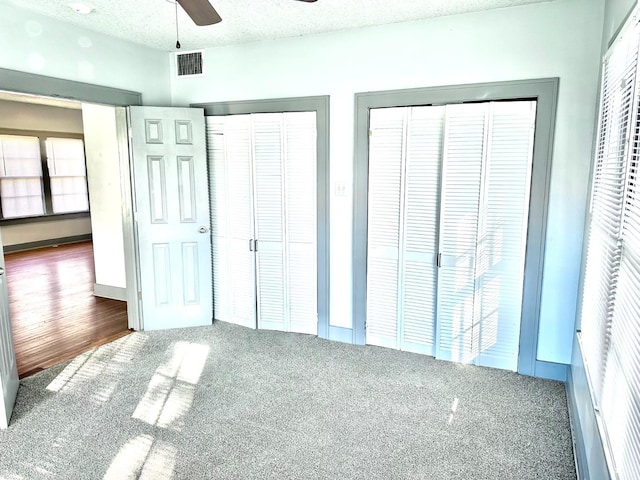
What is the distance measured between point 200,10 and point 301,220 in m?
2.04

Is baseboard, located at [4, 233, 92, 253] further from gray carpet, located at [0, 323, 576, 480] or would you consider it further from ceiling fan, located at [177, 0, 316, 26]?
ceiling fan, located at [177, 0, 316, 26]

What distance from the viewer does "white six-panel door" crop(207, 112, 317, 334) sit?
3.78 metres

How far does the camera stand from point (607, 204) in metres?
2.08

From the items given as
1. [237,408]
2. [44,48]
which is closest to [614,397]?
[237,408]

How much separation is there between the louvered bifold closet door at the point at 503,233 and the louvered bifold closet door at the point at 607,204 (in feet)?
1.69

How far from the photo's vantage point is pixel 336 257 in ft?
12.4

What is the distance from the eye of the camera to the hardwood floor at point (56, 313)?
3.60 m

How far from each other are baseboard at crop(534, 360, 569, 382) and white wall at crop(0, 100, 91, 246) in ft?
27.1

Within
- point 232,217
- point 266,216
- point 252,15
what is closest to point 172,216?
point 232,217

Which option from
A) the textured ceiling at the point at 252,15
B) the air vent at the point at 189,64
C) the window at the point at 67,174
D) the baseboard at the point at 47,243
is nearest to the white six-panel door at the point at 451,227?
the textured ceiling at the point at 252,15

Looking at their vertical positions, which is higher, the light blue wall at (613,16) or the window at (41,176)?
the light blue wall at (613,16)

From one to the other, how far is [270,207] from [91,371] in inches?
78.0

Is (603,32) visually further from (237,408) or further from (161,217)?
(161,217)

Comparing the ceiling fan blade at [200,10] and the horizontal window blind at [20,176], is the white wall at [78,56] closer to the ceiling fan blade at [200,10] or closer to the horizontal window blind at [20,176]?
the ceiling fan blade at [200,10]
